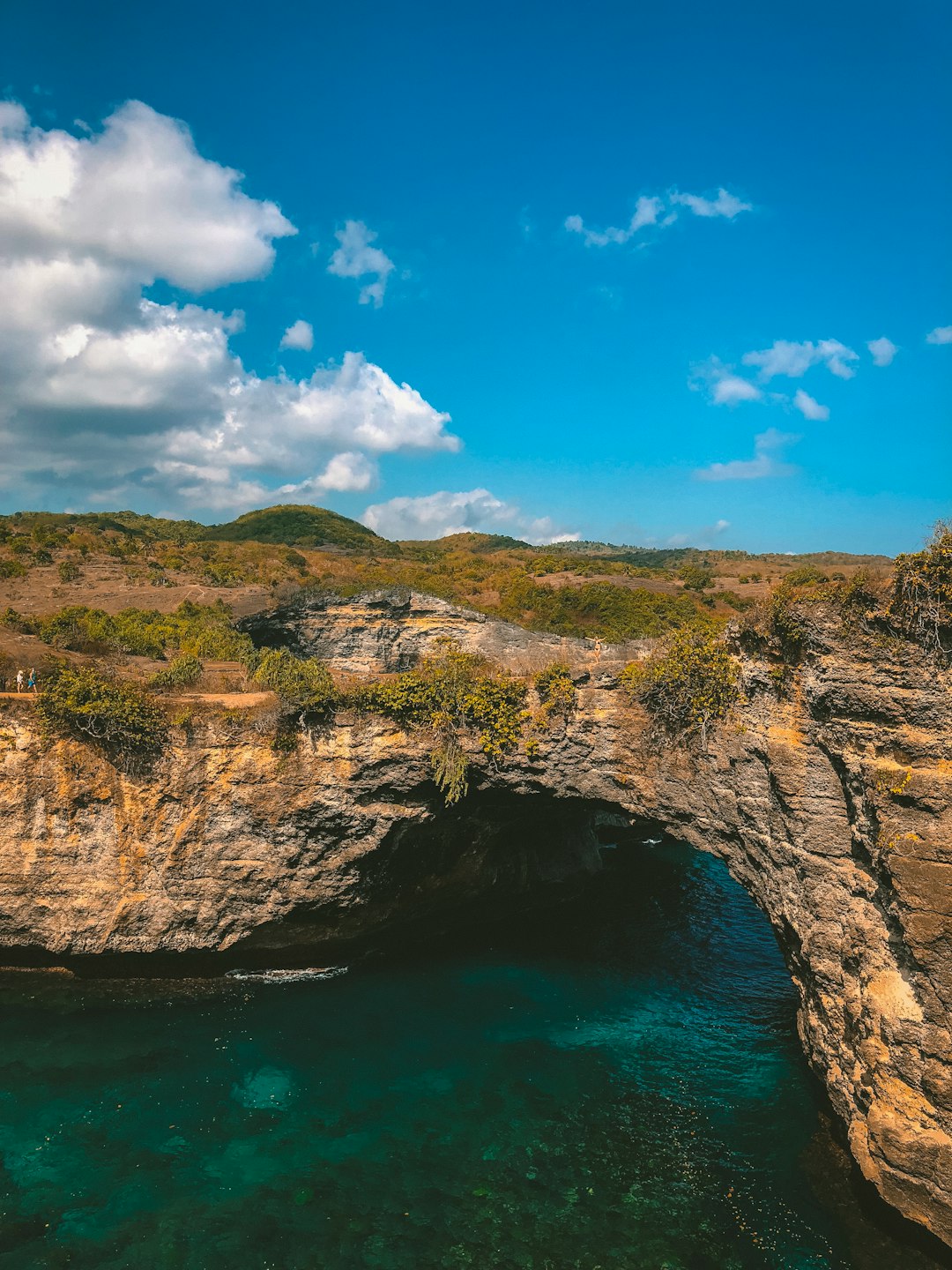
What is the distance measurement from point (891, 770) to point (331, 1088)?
12.4 m

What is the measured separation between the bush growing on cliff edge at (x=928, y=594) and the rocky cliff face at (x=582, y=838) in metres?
0.41

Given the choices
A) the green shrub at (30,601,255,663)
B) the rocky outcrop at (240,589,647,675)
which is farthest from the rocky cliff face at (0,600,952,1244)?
the rocky outcrop at (240,589,647,675)

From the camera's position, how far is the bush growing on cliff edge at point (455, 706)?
53.5 feet

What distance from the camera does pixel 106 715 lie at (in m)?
16.5

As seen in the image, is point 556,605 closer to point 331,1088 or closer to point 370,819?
point 370,819

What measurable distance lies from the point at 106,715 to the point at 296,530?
102 meters

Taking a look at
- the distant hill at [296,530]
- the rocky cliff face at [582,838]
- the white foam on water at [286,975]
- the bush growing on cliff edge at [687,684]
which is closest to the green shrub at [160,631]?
the rocky cliff face at [582,838]

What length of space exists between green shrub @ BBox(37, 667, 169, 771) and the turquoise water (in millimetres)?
6245

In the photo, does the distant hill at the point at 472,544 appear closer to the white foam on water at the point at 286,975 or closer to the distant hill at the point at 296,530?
the distant hill at the point at 296,530

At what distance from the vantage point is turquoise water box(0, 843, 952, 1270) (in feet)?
36.0

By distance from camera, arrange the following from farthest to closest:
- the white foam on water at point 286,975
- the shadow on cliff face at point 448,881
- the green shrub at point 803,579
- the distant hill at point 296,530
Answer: the distant hill at point 296,530
the white foam on water at point 286,975
the shadow on cliff face at point 448,881
the green shrub at point 803,579

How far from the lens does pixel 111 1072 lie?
14.7 m

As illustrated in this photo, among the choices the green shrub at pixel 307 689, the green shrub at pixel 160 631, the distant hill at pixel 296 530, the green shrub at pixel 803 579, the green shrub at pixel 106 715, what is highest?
the distant hill at pixel 296 530

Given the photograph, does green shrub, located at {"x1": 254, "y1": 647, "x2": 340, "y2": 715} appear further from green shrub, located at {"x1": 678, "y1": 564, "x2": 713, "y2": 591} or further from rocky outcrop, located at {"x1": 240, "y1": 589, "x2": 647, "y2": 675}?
green shrub, located at {"x1": 678, "y1": 564, "x2": 713, "y2": 591}
